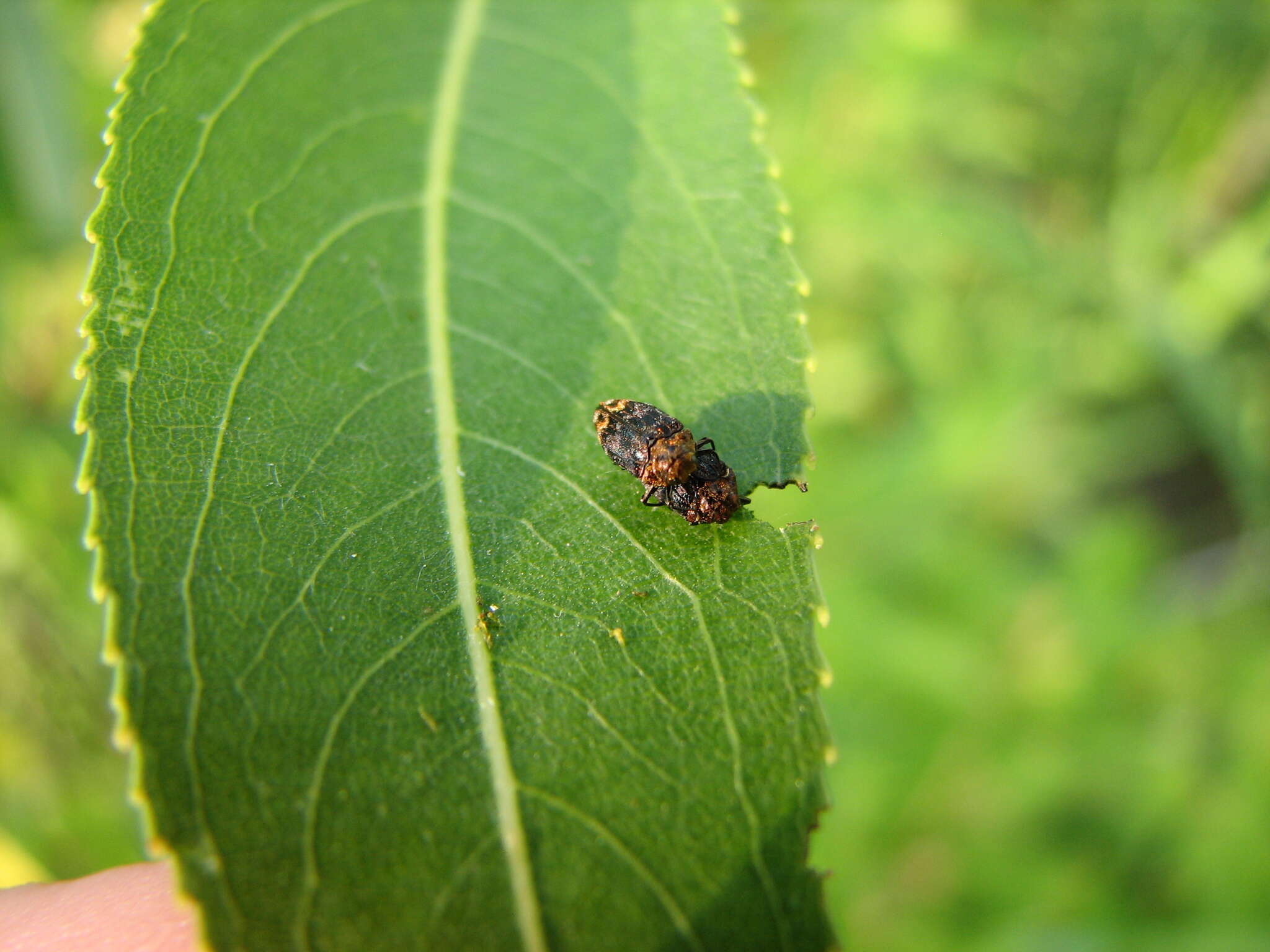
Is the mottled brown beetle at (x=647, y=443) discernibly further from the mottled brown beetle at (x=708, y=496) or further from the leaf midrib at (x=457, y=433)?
the leaf midrib at (x=457, y=433)

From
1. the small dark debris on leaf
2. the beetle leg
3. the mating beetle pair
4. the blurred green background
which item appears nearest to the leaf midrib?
the small dark debris on leaf

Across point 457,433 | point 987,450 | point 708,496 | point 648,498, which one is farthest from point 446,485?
point 987,450

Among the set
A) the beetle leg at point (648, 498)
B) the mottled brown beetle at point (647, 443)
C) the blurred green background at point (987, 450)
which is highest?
the blurred green background at point (987, 450)

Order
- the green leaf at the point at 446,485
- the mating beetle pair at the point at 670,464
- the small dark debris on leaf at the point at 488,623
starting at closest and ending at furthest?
Result: the green leaf at the point at 446,485 < the small dark debris on leaf at the point at 488,623 < the mating beetle pair at the point at 670,464

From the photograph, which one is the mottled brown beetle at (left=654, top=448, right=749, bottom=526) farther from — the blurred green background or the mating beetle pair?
the blurred green background

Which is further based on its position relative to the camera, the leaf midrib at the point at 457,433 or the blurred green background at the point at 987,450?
the blurred green background at the point at 987,450

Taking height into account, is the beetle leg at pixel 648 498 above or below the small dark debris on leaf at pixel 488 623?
above

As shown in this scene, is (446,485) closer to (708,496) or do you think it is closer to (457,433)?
(457,433)

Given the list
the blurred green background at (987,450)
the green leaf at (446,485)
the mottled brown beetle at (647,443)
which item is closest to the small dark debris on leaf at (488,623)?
the green leaf at (446,485)
